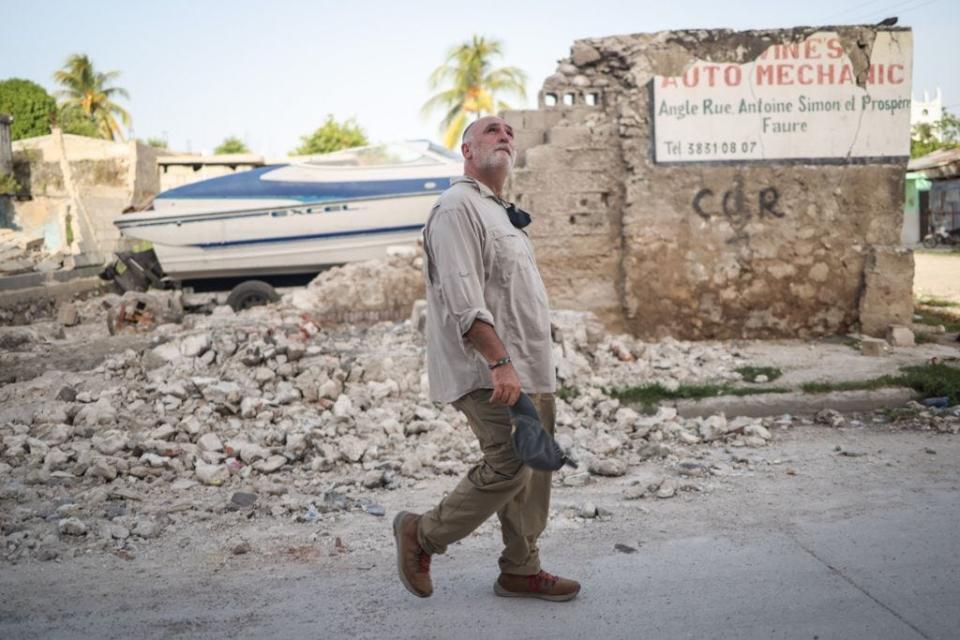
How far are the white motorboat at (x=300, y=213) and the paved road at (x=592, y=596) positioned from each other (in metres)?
7.95

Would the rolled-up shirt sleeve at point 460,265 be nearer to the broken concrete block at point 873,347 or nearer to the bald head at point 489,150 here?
the bald head at point 489,150

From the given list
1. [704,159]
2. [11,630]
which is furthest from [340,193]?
[11,630]

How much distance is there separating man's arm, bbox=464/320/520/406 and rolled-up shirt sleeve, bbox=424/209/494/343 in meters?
0.03

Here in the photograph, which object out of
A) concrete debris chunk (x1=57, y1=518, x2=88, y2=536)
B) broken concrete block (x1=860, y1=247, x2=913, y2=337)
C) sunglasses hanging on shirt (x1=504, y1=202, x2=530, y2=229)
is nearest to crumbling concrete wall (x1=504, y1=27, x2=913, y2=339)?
broken concrete block (x1=860, y1=247, x2=913, y2=337)

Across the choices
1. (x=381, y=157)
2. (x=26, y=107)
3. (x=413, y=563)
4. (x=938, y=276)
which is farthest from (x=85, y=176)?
(x=413, y=563)

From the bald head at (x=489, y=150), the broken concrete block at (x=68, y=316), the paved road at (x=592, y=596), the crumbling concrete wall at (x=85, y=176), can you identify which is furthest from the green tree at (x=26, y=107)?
the bald head at (x=489, y=150)

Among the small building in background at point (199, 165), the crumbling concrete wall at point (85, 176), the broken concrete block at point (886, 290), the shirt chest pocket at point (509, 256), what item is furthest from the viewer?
the crumbling concrete wall at point (85, 176)

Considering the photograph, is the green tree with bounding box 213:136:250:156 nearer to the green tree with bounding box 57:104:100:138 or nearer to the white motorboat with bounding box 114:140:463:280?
the green tree with bounding box 57:104:100:138

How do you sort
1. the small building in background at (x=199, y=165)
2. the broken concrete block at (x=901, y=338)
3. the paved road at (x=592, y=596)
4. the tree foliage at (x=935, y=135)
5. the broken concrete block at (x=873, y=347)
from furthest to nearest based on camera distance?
the tree foliage at (x=935, y=135), the small building in background at (x=199, y=165), the broken concrete block at (x=901, y=338), the broken concrete block at (x=873, y=347), the paved road at (x=592, y=596)

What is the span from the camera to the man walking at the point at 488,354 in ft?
9.32

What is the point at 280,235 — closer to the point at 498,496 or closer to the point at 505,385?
A: the point at 498,496

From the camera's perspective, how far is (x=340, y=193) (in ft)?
37.1

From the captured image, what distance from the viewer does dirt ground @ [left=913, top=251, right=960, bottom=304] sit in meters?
12.7

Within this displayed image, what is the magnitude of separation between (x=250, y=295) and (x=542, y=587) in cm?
911
